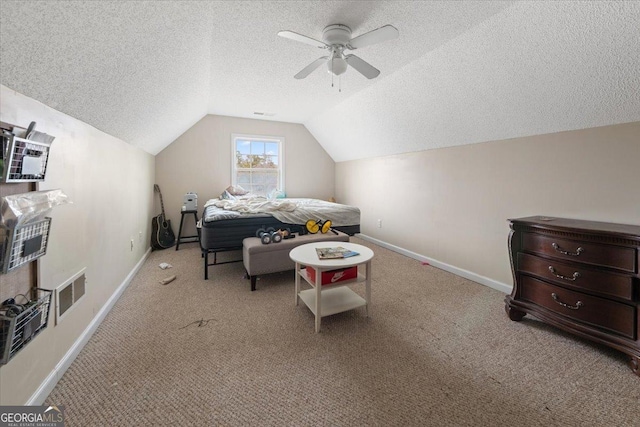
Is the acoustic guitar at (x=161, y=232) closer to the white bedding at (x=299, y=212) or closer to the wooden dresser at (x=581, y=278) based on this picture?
the white bedding at (x=299, y=212)

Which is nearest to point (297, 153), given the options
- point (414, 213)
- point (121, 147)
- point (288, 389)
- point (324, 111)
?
point (324, 111)

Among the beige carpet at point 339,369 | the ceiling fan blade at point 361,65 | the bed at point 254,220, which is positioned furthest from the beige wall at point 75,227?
the ceiling fan blade at point 361,65

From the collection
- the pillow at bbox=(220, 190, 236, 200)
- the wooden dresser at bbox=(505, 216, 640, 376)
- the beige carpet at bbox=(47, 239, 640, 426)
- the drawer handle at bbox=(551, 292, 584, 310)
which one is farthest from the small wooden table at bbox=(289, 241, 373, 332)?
the pillow at bbox=(220, 190, 236, 200)

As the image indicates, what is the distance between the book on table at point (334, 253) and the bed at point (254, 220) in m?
1.08

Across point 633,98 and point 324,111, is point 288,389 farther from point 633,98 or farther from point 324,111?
point 324,111

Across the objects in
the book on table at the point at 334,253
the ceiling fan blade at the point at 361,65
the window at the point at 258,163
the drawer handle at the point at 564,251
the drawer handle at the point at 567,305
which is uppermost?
the ceiling fan blade at the point at 361,65

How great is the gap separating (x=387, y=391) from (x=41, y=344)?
1.74 m

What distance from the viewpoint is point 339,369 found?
151 cm

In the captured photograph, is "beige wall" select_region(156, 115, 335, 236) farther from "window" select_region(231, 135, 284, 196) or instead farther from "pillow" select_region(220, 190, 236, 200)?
"pillow" select_region(220, 190, 236, 200)

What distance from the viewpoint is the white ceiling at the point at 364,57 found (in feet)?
3.95

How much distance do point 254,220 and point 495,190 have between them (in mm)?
2588

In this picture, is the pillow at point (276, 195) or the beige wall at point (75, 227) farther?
the pillow at point (276, 195)

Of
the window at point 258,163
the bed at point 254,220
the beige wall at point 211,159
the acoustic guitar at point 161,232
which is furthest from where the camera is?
the window at point 258,163

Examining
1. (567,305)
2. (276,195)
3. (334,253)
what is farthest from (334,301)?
(276,195)
